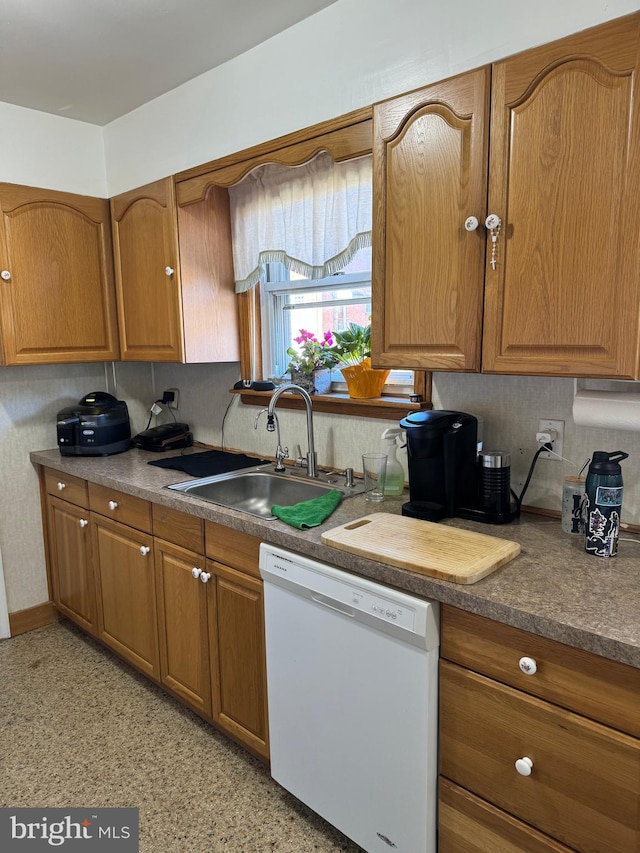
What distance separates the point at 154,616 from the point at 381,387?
1261mm

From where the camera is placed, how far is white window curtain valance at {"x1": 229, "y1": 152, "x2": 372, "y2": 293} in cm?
212

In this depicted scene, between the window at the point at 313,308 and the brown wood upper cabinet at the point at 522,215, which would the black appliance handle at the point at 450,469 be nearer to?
the brown wood upper cabinet at the point at 522,215

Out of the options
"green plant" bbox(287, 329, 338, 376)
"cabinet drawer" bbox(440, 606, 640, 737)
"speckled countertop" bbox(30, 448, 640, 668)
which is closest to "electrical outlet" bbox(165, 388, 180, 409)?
"green plant" bbox(287, 329, 338, 376)

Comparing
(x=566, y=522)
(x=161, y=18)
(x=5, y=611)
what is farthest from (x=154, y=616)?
(x=161, y=18)

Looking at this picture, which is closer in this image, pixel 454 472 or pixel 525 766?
pixel 525 766

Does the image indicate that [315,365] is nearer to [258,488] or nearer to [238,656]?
[258,488]

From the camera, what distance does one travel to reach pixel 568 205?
4.44 ft

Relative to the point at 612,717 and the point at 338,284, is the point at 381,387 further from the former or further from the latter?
the point at 612,717

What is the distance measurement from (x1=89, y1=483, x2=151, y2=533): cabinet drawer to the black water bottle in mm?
1538

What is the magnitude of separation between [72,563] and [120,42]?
7.28ft

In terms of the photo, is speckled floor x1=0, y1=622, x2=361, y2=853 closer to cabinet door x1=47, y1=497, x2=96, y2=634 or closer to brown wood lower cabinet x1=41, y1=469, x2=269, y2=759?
brown wood lower cabinet x1=41, y1=469, x2=269, y2=759
